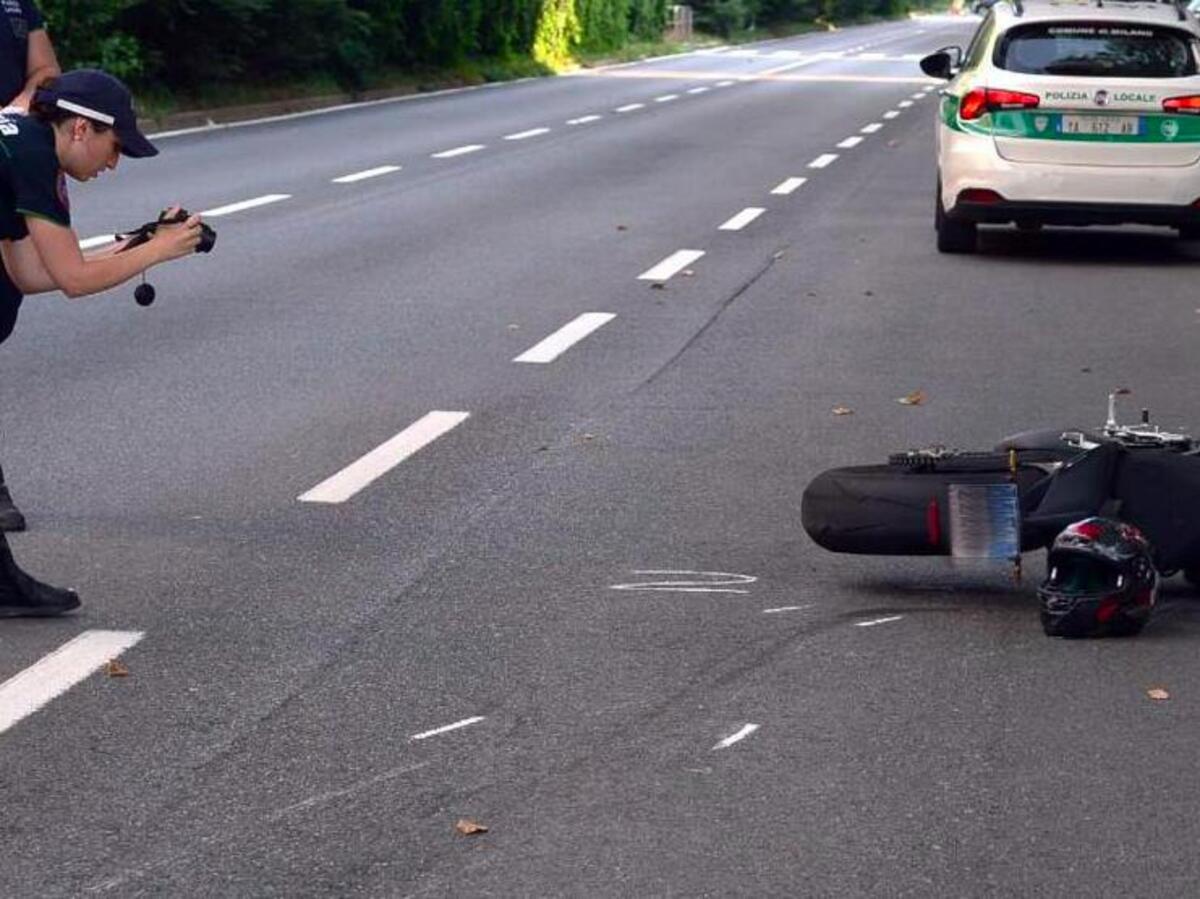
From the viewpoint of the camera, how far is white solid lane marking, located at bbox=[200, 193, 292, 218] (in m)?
17.6

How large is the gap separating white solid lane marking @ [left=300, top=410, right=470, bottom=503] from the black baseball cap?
1.87m

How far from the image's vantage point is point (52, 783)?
4.83 meters

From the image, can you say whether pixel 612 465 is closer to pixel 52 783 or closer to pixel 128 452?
pixel 128 452

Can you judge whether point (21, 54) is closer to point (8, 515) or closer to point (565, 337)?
point (8, 515)

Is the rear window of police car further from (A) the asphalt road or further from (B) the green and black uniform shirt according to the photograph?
(B) the green and black uniform shirt

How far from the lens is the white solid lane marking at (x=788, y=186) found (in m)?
20.3

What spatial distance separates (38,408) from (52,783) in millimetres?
4608

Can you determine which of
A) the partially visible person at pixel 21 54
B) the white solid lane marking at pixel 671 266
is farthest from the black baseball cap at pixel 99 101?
the white solid lane marking at pixel 671 266

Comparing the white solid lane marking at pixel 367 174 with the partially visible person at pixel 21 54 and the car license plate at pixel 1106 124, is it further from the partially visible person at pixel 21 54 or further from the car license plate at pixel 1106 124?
the partially visible person at pixel 21 54

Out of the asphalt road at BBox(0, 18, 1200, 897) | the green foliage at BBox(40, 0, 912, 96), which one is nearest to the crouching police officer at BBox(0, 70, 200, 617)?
the asphalt road at BBox(0, 18, 1200, 897)

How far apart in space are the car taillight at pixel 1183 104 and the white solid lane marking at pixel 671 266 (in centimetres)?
284

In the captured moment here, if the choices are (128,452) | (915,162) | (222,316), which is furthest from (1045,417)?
(915,162)

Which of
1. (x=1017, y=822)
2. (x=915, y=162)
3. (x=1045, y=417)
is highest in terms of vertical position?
(x=1017, y=822)

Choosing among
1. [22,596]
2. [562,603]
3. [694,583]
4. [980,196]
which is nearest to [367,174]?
[980,196]
